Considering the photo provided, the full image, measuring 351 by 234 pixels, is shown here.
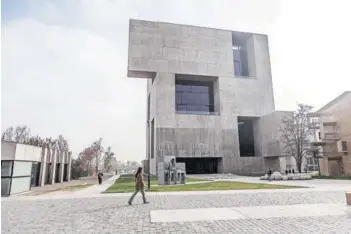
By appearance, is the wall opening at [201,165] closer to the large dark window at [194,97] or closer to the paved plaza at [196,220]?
the large dark window at [194,97]

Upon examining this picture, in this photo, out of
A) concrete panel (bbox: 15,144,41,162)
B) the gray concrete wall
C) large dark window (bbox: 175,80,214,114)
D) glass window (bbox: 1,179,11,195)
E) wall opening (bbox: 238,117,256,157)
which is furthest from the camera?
wall opening (bbox: 238,117,256,157)

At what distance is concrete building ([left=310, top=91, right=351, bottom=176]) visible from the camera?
3436cm

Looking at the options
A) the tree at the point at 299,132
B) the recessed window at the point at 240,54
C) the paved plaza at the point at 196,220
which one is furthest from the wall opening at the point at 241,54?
the paved plaza at the point at 196,220

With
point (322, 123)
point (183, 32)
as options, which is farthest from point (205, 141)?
point (183, 32)

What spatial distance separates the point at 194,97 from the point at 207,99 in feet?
9.33

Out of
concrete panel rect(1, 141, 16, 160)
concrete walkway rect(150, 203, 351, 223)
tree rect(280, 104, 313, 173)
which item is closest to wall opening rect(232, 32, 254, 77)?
tree rect(280, 104, 313, 173)

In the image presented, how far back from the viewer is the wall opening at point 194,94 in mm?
50438

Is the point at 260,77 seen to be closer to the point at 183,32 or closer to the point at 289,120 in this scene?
the point at 289,120

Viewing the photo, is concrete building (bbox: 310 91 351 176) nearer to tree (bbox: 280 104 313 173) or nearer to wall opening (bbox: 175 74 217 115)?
tree (bbox: 280 104 313 173)

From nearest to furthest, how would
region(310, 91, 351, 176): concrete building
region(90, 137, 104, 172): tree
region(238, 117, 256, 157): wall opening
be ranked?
region(310, 91, 351, 176): concrete building < region(238, 117, 256, 157): wall opening < region(90, 137, 104, 172): tree

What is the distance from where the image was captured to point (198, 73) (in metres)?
49.9

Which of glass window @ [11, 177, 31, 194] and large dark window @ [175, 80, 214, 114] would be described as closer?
glass window @ [11, 177, 31, 194]

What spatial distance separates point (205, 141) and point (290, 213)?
38373mm

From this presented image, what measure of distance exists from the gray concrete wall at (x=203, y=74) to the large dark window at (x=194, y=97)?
236 centimetres
